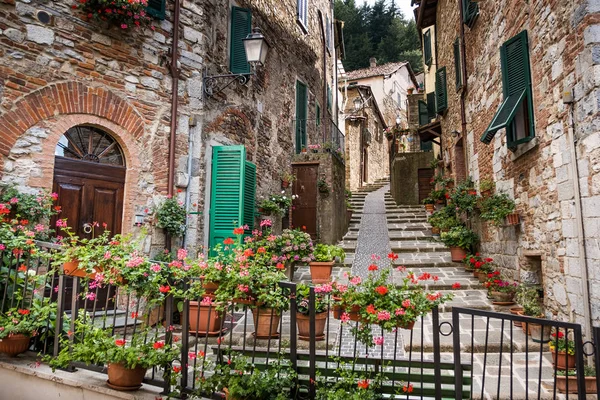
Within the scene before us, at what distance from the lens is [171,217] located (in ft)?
20.3

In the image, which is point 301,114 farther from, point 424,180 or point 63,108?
point 63,108

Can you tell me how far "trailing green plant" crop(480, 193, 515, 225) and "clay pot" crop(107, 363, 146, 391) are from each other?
5.87 m

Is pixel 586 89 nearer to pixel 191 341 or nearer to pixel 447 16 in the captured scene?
pixel 191 341

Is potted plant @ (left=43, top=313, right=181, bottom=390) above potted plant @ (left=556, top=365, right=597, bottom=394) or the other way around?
above

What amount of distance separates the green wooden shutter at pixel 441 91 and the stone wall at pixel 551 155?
3.69 metres

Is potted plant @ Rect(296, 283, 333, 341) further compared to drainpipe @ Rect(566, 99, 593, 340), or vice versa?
drainpipe @ Rect(566, 99, 593, 340)

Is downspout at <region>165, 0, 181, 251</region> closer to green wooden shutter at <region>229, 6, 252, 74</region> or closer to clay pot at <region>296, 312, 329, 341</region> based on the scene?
green wooden shutter at <region>229, 6, 252, 74</region>

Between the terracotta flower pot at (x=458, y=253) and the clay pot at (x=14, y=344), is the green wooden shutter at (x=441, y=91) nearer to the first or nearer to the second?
the terracotta flower pot at (x=458, y=253)

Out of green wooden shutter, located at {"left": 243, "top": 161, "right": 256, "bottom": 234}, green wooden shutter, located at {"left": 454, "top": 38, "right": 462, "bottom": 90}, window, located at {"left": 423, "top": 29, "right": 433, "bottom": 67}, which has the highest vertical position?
window, located at {"left": 423, "top": 29, "right": 433, "bottom": 67}

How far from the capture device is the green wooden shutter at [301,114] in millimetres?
11422

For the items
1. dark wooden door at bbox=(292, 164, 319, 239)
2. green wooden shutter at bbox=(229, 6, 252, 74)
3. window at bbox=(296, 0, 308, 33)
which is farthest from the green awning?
window at bbox=(296, 0, 308, 33)

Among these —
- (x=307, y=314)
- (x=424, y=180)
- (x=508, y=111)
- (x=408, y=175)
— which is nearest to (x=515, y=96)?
(x=508, y=111)

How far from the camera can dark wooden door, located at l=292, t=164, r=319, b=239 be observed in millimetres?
10352

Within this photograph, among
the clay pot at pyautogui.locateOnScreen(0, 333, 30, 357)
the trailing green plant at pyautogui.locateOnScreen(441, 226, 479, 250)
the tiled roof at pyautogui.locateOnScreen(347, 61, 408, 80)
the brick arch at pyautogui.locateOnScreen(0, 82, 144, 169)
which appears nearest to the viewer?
the clay pot at pyautogui.locateOnScreen(0, 333, 30, 357)
